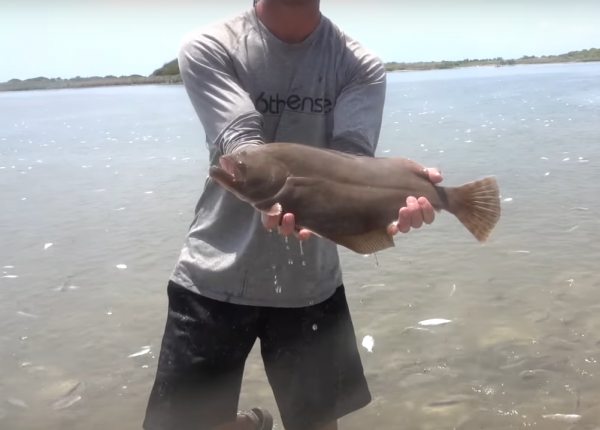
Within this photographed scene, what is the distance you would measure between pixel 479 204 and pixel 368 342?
306 cm

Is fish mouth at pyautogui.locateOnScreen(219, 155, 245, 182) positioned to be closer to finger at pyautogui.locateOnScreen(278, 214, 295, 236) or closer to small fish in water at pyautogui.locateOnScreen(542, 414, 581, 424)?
finger at pyautogui.locateOnScreen(278, 214, 295, 236)

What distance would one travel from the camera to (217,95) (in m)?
2.94

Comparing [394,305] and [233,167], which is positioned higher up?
[233,167]

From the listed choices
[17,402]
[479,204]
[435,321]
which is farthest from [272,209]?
[435,321]

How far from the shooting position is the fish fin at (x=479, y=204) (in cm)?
297

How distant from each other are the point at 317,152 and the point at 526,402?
2920 millimetres

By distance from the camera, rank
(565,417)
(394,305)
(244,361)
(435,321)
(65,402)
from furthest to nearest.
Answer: (394,305), (435,321), (65,402), (565,417), (244,361)

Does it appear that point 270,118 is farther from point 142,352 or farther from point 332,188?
point 142,352

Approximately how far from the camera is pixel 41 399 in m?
5.13

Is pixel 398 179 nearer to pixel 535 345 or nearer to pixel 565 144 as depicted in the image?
pixel 535 345

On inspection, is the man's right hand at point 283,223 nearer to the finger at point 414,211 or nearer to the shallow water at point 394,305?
the finger at point 414,211

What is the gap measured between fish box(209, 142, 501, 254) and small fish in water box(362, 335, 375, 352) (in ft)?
9.75

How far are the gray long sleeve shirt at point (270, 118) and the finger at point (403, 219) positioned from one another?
447 millimetres

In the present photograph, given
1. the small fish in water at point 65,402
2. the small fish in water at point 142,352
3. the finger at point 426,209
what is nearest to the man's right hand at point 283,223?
the finger at point 426,209
